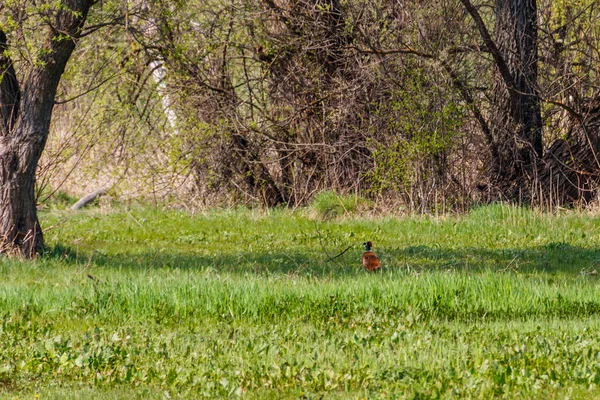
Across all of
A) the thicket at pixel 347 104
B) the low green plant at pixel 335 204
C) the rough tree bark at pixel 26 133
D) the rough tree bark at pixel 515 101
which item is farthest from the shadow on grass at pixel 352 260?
the rough tree bark at pixel 515 101

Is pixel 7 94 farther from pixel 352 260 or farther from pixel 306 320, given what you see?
pixel 306 320

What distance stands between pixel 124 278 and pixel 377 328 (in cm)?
354

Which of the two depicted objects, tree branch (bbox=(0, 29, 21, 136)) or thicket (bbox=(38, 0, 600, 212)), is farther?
thicket (bbox=(38, 0, 600, 212))

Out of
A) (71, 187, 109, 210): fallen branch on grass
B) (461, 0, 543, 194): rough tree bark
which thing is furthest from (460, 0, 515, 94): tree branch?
(71, 187, 109, 210): fallen branch on grass

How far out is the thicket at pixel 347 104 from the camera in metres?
18.2

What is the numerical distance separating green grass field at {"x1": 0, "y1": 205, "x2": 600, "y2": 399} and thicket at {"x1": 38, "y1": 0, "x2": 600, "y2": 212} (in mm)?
3676

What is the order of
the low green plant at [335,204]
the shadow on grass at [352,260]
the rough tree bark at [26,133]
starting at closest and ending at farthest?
the shadow on grass at [352,260], the rough tree bark at [26,133], the low green plant at [335,204]

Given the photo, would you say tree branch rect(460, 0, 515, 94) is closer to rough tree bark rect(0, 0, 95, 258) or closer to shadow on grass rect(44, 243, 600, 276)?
shadow on grass rect(44, 243, 600, 276)

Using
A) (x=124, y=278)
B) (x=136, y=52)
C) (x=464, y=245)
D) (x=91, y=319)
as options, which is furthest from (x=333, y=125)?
(x=91, y=319)

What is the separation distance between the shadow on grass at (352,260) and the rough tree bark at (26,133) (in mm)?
565

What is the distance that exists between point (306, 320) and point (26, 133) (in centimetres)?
576

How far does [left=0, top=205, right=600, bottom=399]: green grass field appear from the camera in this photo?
245 inches

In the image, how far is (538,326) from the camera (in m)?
7.86

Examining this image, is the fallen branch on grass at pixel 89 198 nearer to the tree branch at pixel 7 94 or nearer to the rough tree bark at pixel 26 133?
the tree branch at pixel 7 94
